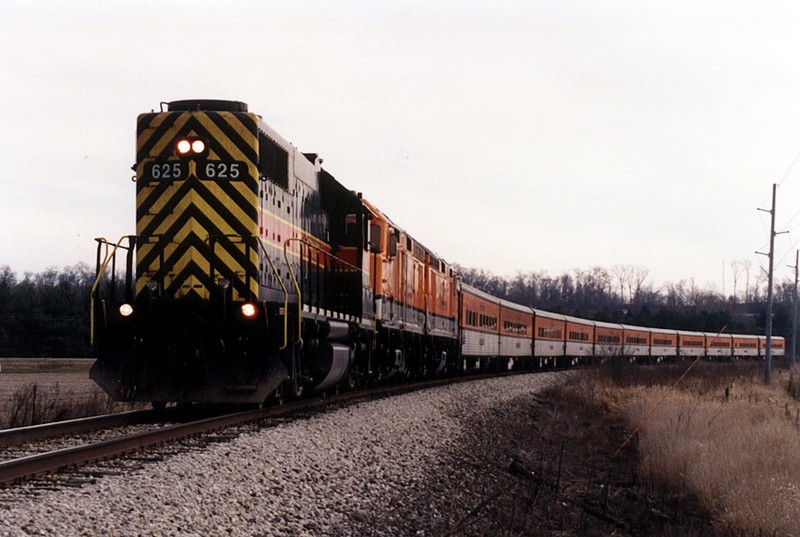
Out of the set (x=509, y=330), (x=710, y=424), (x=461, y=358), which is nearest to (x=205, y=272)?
(x=710, y=424)

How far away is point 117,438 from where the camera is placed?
905cm

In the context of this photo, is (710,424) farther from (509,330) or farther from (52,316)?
(52,316)

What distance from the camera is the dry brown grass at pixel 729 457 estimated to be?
9.98 meters

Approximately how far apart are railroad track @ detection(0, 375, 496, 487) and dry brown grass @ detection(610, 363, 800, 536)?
5.30m

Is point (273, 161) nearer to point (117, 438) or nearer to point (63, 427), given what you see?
point (63, 427)

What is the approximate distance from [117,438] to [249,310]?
2417 millimetres

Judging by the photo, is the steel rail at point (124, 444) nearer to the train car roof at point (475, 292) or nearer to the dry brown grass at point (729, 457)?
the dry brown grass at point (729, 457)

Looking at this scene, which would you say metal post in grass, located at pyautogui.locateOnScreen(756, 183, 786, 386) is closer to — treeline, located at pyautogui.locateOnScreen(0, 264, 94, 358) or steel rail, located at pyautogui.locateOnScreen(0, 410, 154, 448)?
steel rail, located at pyautogui.locateOnScreen(0, 410, 154, 448)

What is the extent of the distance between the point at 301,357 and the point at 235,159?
9.28 ft

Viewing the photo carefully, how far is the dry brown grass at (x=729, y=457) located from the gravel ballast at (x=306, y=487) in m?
2.54

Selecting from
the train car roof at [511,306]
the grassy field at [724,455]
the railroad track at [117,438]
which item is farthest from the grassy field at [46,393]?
the train car roof at [511,306]

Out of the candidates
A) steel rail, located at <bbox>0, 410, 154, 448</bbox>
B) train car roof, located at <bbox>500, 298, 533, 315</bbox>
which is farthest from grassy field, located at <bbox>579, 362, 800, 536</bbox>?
train car roof, located at <bbox>500, 298, 533, 315</bbox>

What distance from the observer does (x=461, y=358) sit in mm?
28109

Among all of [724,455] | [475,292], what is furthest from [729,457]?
[475,292]
